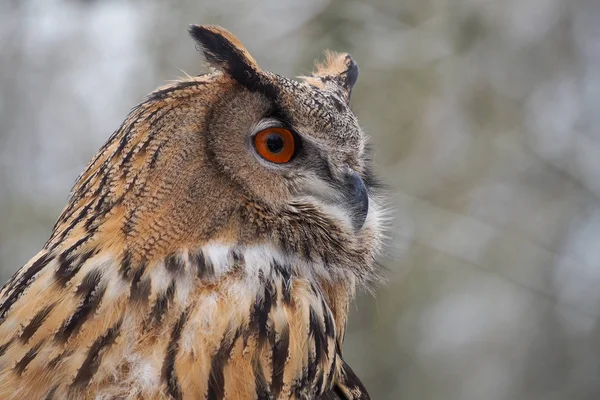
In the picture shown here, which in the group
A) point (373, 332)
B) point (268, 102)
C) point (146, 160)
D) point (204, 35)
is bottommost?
point (373, 332)

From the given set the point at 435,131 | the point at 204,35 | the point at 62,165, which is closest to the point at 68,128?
the point at 62,165

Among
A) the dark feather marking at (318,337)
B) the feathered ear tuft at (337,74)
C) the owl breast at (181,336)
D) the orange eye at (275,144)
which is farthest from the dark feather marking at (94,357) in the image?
the feathered ear tuft at (337,74)

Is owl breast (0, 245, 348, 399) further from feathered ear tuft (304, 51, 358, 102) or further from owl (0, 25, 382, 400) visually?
feathered ear tuft (304, 51, 358, 102)

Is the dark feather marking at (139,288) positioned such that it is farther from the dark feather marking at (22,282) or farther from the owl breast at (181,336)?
the dark feather marking at (22,282)

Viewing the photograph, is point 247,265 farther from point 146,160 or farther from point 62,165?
point 62,165

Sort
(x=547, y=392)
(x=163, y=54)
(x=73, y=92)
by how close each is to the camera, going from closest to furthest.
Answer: (x=547, y=392) < (x=163, y=54) < (x=73, y=92)

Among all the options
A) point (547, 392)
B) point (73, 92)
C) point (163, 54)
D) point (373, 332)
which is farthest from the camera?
point (73, 92)
